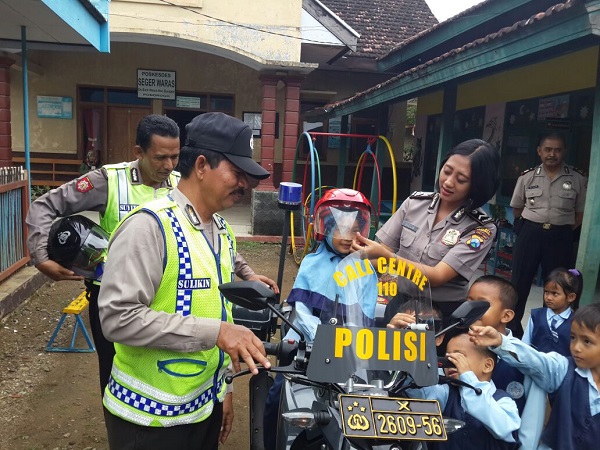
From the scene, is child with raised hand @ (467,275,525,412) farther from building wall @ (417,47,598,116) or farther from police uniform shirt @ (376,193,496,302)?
building wall @ (417,47,598,116)

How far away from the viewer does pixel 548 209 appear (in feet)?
15.3

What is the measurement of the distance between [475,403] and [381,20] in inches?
547

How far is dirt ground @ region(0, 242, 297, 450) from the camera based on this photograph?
3354 mm

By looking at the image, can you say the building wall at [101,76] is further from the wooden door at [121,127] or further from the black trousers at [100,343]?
the black trousers at [100,343]

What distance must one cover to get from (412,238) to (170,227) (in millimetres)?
1536

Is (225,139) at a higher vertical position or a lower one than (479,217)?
higher

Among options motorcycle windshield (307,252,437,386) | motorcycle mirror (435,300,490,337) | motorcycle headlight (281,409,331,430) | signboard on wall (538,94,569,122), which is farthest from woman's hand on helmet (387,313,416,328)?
signboard on wall (538,94,569,122)

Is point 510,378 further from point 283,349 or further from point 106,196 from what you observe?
point 106,196

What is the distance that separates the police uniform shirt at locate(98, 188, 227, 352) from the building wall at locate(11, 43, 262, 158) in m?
12.0

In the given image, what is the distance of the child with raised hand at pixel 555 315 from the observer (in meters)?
3.08

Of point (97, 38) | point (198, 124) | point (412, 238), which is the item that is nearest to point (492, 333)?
point (412, 238)

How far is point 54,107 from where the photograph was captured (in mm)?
12695

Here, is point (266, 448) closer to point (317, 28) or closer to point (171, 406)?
point (171, 406)

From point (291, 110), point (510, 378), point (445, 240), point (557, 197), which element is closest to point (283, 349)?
point (510, 378)
